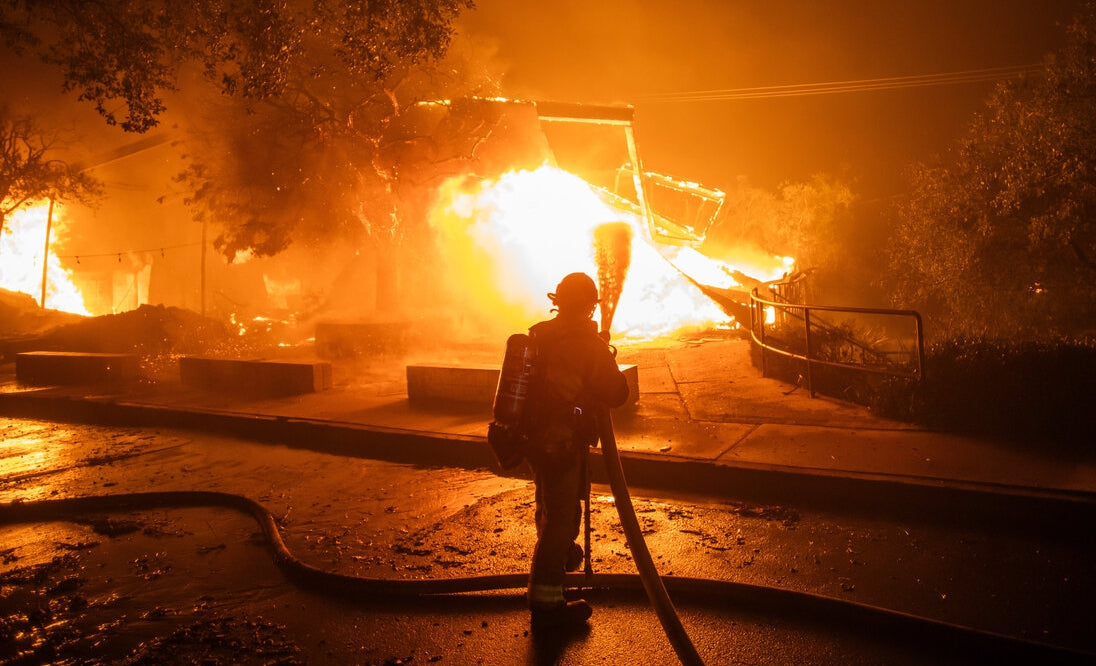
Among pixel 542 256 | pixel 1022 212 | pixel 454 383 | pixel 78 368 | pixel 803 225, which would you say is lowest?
pixel 454 383

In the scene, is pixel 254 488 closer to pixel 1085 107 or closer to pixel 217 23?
pixel 217 23

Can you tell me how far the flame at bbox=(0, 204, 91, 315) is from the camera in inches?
1729

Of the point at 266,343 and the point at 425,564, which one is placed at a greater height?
the point at 266,343

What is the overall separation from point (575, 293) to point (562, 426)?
763mm

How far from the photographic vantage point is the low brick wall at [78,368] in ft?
49.9

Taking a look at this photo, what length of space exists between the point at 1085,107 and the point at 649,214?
10.8 meters

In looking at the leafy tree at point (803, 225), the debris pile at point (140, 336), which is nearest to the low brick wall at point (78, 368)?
the debris pile at point (140, 336)

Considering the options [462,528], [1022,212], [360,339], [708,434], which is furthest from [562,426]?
[1022,212]

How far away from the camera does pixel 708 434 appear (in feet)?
25.3

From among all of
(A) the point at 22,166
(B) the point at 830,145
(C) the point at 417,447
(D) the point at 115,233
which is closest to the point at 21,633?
(C) the point at 417,447

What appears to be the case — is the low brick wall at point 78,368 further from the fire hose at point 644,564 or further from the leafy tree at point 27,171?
the leafy tree at point 27,171

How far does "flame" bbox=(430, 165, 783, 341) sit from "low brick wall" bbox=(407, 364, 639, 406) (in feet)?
31.3

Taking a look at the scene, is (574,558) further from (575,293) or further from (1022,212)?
(1022,212)

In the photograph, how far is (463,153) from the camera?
19.2 meters
